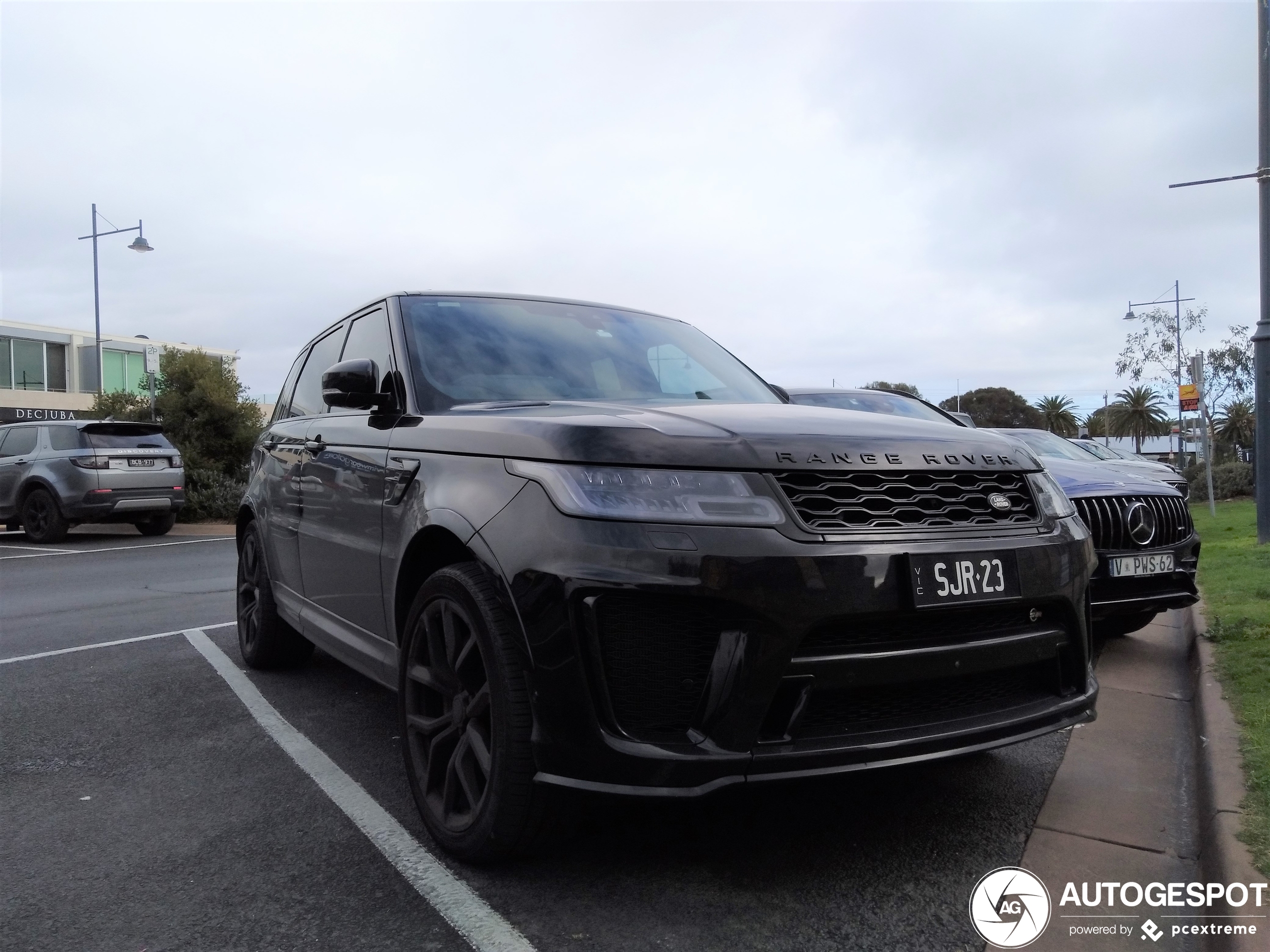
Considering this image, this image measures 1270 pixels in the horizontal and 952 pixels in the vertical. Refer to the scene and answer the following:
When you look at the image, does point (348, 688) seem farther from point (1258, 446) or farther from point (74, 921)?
point (1258, 446)

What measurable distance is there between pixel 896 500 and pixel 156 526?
1543cm

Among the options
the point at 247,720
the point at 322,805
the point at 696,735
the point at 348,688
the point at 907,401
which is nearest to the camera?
the point at 696,735

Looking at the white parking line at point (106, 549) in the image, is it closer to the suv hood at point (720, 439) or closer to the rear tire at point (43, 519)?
the rear tire at point (43, 519)

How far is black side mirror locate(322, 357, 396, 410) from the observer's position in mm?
3512

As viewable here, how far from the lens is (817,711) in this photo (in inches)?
96.5

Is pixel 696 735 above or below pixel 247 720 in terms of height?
above

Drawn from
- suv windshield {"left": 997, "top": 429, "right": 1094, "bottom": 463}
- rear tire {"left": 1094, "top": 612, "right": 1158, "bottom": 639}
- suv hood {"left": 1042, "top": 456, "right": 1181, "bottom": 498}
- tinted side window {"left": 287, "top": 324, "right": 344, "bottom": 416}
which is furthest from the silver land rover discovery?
rear tire {"left": 1094, "top": 612, "right": 1158, "bottom": 639}

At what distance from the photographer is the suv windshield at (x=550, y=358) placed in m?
3.57

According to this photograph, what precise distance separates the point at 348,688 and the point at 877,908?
318 cm

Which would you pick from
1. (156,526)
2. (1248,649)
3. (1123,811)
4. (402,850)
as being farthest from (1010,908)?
(156,526)

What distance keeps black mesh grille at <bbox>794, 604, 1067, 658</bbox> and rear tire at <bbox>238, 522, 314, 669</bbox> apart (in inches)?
133

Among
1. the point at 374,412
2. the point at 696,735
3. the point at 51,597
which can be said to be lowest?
the point at 51,597

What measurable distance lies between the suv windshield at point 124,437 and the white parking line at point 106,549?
57.0 inches

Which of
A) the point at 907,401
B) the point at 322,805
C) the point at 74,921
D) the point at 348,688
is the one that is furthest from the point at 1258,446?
the point at 74,921
